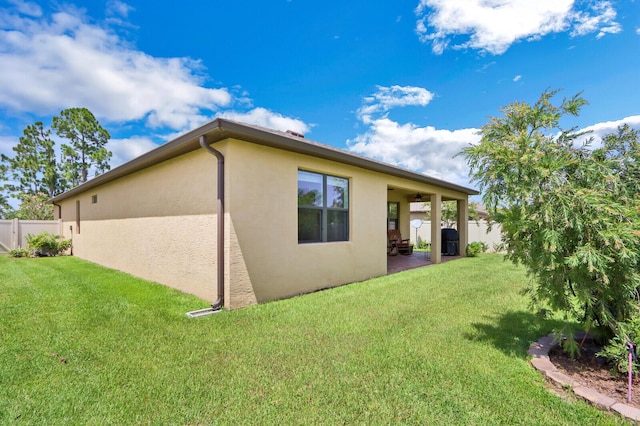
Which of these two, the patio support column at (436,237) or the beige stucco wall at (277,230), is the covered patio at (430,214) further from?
the beige stucco wall at (277,230)

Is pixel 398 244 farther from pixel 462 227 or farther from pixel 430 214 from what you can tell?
pixel 462 227

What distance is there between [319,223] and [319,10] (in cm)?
644

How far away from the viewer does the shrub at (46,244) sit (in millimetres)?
13219

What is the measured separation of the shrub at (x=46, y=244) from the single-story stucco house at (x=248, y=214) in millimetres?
7218

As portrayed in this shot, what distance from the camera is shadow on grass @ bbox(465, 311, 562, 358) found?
3586 millimetres

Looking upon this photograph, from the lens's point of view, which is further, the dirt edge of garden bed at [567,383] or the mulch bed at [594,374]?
the mulch bed at [594,374]

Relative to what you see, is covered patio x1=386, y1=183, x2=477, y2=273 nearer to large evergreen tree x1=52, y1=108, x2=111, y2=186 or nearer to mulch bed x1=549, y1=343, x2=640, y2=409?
mulch bed x1=549, y1=343, x2=640, y2=409

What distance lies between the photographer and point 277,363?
3.16 metres

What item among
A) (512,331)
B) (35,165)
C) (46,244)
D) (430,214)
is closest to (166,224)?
(512,331)

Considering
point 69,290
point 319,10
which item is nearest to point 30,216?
point 69,290

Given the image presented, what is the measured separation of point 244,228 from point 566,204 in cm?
454

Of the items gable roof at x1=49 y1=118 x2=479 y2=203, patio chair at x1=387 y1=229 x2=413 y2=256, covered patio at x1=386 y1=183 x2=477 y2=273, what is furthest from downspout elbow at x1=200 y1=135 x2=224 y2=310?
patio chair at x1=387 y1=229 x2=413 y2=256

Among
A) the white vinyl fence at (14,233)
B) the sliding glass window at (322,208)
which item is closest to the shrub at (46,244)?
the white vinyl fence at (14,233)

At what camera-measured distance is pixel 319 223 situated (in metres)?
6.87
